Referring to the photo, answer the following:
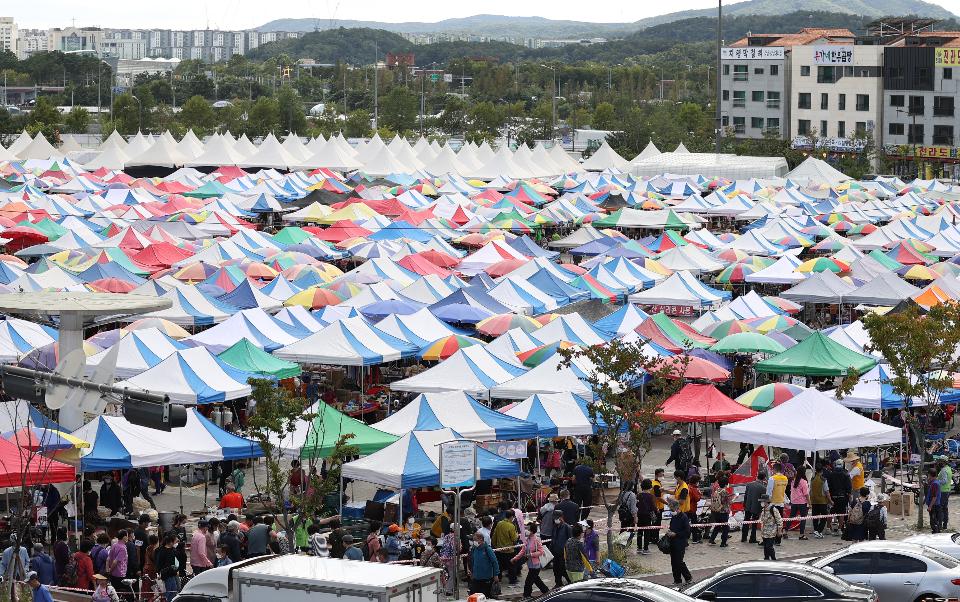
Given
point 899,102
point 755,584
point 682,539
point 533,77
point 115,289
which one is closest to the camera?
point 755,584

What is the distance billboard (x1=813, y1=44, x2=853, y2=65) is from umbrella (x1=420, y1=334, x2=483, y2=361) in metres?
72.6

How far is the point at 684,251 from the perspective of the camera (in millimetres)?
38438

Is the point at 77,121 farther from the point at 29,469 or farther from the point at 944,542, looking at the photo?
the point at 944,542

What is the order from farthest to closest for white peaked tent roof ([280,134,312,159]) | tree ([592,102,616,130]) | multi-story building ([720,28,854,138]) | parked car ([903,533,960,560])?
tree ([592,102,616,130]) < multi-story building ([720,28,854,138]) < white peaked tent roof ([280,134,312,159]) < parked car ([903,533,960,560])

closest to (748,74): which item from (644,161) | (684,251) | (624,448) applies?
(644,161)

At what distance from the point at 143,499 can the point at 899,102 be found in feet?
260

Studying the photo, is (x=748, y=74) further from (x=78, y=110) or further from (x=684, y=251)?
(x=684, y=251)

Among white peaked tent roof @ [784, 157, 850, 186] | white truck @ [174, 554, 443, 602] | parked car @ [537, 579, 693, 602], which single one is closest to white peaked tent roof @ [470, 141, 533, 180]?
white peaked tent roof @ [784, 157, 850, 186]

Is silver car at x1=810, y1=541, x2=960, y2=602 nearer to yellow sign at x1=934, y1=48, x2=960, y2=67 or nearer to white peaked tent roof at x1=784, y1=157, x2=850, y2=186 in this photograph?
white peaked tent roof at x1=784, y1=157, x2=850, y2=186

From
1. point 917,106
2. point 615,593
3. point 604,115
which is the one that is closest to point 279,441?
point 615,593

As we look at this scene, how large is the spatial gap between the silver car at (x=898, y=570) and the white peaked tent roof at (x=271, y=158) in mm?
63785

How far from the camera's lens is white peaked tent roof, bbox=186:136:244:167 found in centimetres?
7525

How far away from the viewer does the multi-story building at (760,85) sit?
98500 millimetres

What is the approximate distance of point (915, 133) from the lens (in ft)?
292
